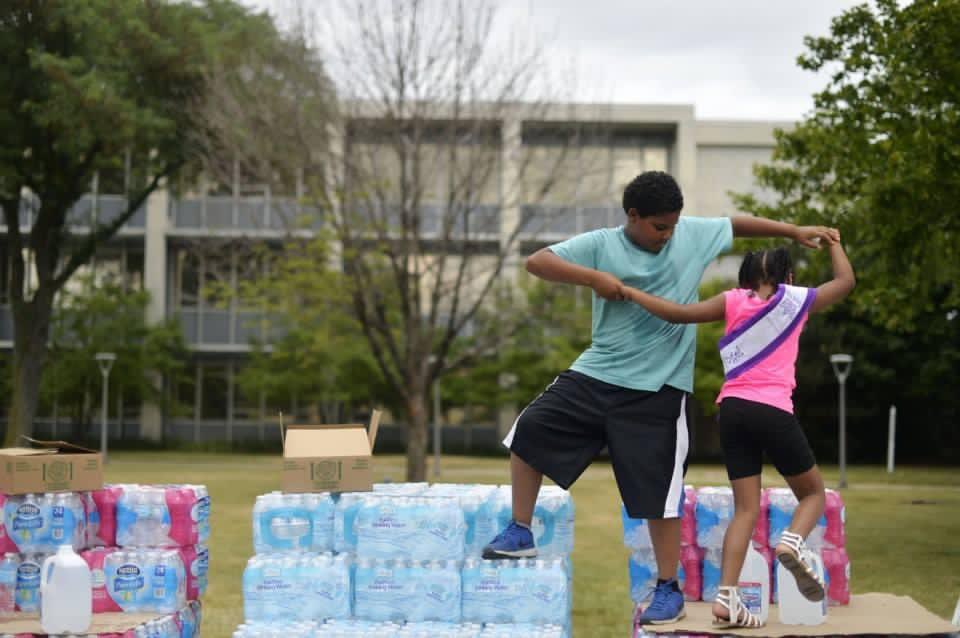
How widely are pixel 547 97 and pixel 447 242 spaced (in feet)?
9.84

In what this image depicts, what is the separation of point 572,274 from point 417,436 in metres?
16.1

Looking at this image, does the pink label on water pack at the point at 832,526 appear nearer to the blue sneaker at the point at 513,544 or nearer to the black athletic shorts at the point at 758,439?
the black athletic shorts at the point at 758,439

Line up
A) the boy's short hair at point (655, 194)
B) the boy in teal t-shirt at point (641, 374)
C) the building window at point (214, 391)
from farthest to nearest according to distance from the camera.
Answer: the building window at point (214, 391), the boy in teal t-shirt at point (641, 374), the boy's short hair at point (655, 194)

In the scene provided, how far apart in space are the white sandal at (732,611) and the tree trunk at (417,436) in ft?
51.6

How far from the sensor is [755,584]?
5.34 m

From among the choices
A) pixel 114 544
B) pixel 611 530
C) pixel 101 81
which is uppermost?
pixel 101 81

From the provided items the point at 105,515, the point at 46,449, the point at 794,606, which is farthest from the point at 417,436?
the point at 794,606

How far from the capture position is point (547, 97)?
20.0 meters

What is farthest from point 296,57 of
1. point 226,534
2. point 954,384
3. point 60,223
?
point 954,384

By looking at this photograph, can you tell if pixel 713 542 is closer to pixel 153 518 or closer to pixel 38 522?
pixel 153 518

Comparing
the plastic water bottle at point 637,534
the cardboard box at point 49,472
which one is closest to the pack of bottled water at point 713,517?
the plastic water bottle at point 637,534

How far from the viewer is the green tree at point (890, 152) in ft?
38.6

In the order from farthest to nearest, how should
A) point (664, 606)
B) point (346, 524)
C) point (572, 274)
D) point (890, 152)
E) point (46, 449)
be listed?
1. point (890, 152)
2. point (46, 449)
3. point (346, 524)
4. point (664, 606)
5. point (572, 274)

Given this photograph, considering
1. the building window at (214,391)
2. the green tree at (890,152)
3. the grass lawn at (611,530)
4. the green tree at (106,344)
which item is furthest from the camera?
the building window at (214,391)
